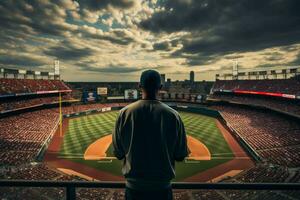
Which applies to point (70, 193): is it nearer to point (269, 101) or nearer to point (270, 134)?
point (270, 134)

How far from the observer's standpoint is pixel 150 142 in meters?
2.11

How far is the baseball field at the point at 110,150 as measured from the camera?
2173cm

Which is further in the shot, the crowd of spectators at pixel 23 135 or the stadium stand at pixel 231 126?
the crowd of spectators at pixel 23 135

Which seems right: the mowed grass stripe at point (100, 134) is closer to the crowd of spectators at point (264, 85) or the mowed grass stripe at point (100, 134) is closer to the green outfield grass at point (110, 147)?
the green outfield grass at point (110, 147)

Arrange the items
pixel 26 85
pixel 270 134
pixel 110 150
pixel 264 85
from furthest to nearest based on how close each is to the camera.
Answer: pixel 264 85 < pixel 26 85 < pixel 270 134 < pixel 110 150

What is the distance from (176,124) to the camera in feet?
7.18

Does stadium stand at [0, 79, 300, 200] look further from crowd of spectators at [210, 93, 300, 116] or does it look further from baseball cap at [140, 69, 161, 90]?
baseball cap at [140, 69, 161, 90]

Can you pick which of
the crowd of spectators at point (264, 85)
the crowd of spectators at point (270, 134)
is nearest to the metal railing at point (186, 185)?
the crowd of spectators at point (270, 134)

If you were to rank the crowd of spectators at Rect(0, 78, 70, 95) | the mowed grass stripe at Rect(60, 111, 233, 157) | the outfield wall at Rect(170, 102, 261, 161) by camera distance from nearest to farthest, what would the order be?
the outfield wall at Rect(170, 102, 261, 161), the mowed grass stripe at Rect(60, 111, 233, 157), the crowd of spectators at Rect(0, 78, 70, 95)

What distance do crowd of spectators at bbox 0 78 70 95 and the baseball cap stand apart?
4679 cm

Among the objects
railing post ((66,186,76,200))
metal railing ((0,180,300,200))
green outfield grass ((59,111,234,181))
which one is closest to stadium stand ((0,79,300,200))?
railing post ((66,186,76,200))

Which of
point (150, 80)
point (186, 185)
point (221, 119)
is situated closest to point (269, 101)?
point (221, 119)

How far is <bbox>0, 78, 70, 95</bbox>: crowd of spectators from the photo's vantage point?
140ft

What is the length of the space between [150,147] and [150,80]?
2.51 ft
